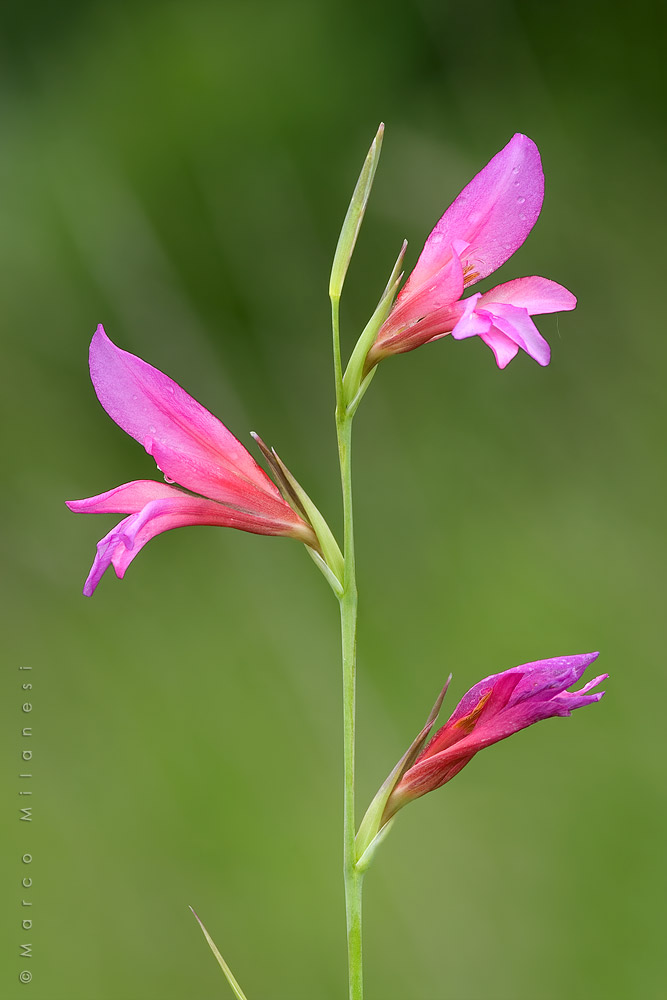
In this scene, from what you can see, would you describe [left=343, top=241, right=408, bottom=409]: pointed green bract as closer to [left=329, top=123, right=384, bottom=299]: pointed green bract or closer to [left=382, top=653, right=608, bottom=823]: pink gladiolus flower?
[left=329, top=123, right=384, bottom=299]: pointed green bract

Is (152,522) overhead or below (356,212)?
below

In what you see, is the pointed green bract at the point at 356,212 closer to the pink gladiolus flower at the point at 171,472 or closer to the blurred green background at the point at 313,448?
the pink gladiolus flower at the point at 171,472

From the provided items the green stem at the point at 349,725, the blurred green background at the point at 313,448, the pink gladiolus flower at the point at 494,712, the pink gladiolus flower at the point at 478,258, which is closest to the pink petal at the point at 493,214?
the pink gladiolus flower at the point at 478,258

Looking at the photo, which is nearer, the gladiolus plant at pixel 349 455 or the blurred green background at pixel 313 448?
the gladiolus plant at pixel 349 455

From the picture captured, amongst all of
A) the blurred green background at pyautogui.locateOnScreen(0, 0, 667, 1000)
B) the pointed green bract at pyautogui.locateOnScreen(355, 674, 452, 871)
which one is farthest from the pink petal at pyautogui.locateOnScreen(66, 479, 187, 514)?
the blurred green background at pyautogui.locateOnScreen(0, 0, 667, 1000)

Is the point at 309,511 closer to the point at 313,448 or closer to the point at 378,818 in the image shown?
the point at 378,818

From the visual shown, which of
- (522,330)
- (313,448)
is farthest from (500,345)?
(313,448)

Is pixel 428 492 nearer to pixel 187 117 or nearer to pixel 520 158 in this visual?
pixel 187 117
